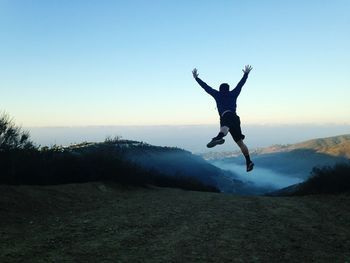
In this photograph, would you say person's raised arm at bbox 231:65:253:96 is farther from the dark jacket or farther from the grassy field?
the grassy field

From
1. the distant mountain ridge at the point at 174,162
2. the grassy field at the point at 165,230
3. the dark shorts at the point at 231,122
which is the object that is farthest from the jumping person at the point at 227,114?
the distant mountain ridge at the point at 174,162

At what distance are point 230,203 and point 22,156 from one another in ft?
32.9

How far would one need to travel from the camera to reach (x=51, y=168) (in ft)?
79.2

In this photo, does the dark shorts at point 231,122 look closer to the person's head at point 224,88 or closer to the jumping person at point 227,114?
the jumping person at point 227,114

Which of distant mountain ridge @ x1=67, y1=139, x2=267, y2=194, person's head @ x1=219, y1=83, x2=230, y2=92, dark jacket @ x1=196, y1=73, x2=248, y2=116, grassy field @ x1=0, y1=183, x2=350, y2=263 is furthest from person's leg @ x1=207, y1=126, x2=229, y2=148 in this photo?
distant mountain ridge @ x1=67, y1=139, x2=267, y2=194

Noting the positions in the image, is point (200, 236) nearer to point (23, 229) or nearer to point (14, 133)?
point (23, 229)

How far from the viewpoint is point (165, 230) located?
11492 millimetres

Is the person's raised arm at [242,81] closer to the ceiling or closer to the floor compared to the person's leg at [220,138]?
closer to the ceiling

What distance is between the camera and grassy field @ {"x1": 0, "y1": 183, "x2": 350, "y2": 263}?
29.7ft

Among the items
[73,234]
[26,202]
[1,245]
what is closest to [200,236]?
[73,234]

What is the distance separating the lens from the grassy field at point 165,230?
29.7 feet

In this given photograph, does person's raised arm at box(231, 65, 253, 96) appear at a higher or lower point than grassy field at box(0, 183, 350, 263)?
higher

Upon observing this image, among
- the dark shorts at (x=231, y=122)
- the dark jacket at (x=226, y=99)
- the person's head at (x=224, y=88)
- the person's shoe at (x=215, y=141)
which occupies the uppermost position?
the person's head at (x=224, y=88)

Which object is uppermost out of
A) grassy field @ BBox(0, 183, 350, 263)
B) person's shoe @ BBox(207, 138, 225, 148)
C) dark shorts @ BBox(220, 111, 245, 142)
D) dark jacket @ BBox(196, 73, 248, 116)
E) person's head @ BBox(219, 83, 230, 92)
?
person's head @ BBox(219, 83, 230, 92)
